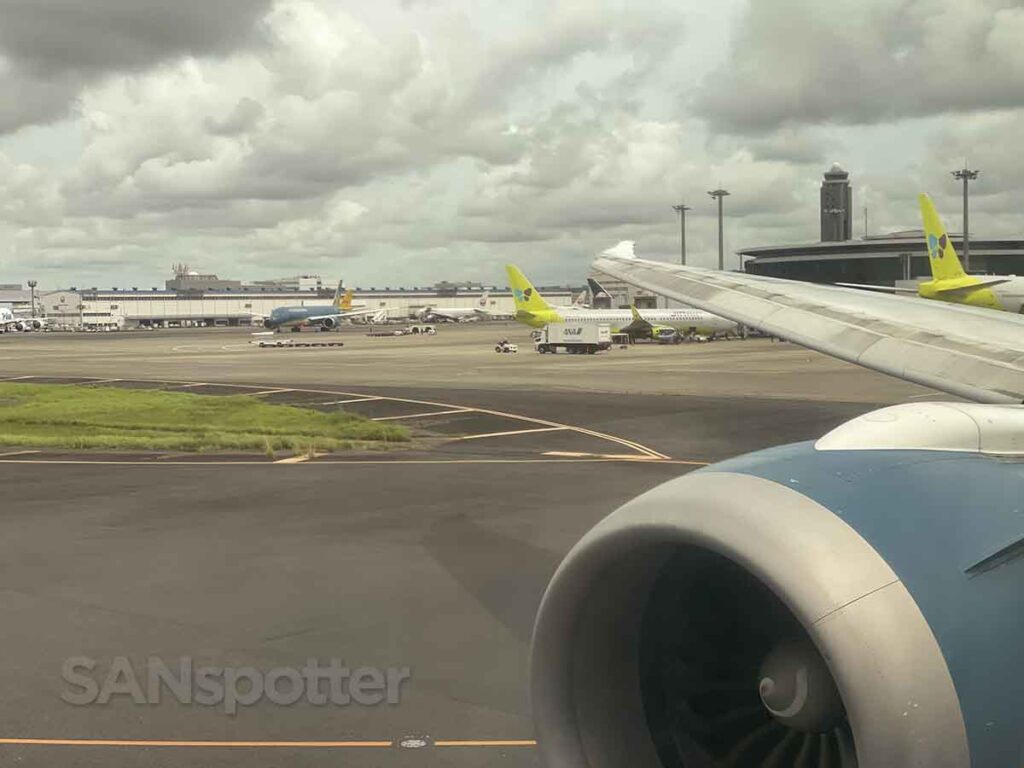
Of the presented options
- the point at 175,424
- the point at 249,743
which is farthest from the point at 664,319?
the point at 249,743

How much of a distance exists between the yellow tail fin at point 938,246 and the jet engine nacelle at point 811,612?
4735cm

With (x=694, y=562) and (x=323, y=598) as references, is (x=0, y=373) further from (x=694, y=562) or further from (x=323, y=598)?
(x=694, y=562)

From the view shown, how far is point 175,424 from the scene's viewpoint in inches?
1219

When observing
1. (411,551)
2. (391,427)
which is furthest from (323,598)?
(391,427)

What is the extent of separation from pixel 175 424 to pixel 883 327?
25.6 meters

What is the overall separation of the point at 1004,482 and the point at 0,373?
206ft

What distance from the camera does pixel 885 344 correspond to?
910cm

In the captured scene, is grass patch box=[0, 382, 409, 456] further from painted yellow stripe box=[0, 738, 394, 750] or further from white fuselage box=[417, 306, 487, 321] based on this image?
white fuselage box=[417, 306, 487, 321]

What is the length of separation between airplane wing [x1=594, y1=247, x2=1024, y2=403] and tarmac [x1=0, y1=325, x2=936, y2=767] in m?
4.06

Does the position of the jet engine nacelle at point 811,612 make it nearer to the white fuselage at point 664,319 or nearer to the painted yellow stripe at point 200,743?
the painted yellow stripe at point 200,743

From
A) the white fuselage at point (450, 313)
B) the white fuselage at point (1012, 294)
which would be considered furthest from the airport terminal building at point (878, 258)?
the white fuselage at point (1012, 294)

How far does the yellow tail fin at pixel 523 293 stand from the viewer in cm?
8850

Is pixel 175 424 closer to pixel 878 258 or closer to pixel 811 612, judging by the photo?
pixel 811 612

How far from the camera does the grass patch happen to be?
1017 inches
